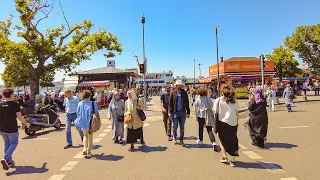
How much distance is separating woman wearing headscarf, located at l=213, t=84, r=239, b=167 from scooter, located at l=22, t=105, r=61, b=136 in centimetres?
753

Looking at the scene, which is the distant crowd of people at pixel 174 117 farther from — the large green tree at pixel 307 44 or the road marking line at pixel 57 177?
the large green tree at pixel 307 44

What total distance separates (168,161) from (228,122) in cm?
156

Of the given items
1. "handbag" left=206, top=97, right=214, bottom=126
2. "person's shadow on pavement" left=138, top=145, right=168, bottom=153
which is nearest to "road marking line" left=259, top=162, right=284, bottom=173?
"handbag" left=206, top=97, right=214, bottom=126

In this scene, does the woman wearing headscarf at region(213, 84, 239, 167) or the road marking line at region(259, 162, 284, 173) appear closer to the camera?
the road marking line at region(259, 162, 284, 173)

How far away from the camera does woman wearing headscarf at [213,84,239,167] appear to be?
543cm

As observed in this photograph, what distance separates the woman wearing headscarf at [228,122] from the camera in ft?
17.8

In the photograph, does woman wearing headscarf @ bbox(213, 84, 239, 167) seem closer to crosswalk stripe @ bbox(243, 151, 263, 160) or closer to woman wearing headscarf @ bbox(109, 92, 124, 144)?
crosswalk stripe @ bbox(243, 151, 263, 160)

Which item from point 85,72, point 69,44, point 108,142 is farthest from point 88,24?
point 108,142

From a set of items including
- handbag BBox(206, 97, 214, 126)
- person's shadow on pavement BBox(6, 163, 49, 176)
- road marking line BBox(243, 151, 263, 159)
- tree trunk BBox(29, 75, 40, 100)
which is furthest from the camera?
tree trunk BBox(29, 75, 40, 100)

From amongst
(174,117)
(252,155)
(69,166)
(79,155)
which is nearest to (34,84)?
(79,155)

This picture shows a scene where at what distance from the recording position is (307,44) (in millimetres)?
35844

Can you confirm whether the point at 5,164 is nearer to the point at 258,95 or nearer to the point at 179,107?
the point at 179,107

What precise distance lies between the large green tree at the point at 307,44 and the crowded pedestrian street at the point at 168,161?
31552mm

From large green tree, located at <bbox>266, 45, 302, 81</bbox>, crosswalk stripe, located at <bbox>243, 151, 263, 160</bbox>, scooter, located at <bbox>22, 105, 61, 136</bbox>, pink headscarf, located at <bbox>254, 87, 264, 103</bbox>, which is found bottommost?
crosswalk stripe, located at <bbox>243, 151, 263, 160</bbox>
